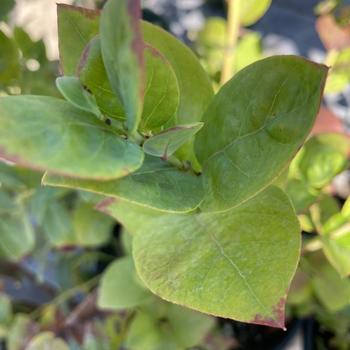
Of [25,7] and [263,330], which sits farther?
[25,7]

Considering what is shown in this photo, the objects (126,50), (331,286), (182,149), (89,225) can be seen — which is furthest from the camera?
(89,225)

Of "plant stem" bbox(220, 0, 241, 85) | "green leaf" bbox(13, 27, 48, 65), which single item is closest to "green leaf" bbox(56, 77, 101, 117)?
"plant stem" bbox(220, 0, 241, 85)

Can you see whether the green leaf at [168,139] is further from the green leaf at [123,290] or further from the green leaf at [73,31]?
the green leaf at [123,290]

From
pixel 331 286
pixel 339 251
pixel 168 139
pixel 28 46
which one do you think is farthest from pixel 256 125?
pixel 28 46

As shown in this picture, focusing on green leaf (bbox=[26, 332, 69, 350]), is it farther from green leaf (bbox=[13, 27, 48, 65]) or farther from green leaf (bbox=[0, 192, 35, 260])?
green leaf (bbox=[13, 27, 48, 65])

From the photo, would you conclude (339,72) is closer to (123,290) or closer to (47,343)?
(123,290)

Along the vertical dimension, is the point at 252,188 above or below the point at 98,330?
above

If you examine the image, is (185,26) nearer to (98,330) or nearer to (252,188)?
(98,330)

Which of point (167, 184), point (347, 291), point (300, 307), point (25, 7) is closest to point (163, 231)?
point (167, 184)
